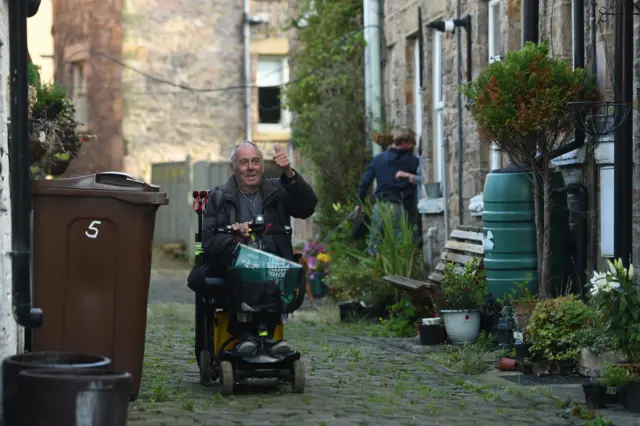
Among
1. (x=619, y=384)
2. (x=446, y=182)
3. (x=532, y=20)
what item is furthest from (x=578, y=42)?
(x=446, y=182)

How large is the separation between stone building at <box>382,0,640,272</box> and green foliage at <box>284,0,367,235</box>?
2.47 ft

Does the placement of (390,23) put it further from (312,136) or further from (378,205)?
(378,205)

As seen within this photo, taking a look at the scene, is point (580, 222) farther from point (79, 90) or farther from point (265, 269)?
point (79, 90)

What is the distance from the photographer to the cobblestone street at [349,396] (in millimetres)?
7812

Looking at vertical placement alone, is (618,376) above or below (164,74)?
below

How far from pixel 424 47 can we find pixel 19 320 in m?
10.0

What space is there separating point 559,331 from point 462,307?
7.18 ft

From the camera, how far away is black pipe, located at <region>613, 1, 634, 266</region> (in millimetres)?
9945

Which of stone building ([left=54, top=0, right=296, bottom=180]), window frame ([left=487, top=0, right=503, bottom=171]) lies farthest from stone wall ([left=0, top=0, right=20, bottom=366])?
stone building ([left=54, top=0, right=296, bottom=180])

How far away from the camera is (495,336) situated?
11.6m

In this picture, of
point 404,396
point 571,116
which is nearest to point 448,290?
point 571,116

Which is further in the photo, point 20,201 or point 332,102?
point 332,102

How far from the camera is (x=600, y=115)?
10.3 metres

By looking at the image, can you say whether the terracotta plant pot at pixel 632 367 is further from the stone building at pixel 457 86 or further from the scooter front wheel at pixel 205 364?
the scooter front wheel at pixel 205 364
